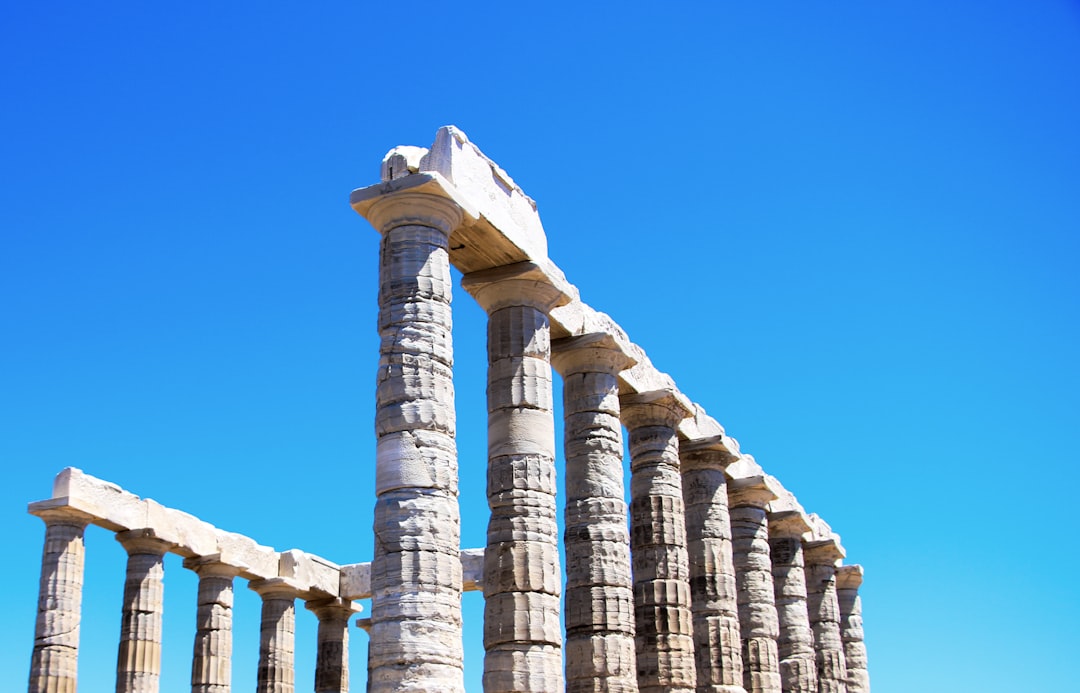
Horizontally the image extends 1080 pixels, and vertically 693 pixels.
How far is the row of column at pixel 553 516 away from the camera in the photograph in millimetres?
16688

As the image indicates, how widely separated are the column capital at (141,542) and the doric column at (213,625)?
1583mm

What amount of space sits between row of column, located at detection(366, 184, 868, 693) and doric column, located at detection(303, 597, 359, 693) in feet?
36.2

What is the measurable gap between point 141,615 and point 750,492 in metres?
14.0

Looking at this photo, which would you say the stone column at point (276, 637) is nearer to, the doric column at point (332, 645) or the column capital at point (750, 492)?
the doric column at point (332, 645)

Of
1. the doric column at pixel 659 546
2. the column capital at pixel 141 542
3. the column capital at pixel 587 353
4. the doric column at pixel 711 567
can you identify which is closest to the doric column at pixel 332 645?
the column capital at pixel 141 542

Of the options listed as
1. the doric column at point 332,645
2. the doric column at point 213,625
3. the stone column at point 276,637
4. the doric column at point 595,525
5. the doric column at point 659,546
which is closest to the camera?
the doric column at point 595,525

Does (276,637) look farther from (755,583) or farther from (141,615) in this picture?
(755,583)

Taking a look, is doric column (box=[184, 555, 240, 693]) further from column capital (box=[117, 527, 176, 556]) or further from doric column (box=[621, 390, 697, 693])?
doric column (box=[621, 390, 697, 693])

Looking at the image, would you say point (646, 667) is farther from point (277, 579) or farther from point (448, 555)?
point (277, 579)

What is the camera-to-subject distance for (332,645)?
3406 centimetres

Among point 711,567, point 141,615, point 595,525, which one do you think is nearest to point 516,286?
point 595,525

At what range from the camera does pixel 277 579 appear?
31828 mm

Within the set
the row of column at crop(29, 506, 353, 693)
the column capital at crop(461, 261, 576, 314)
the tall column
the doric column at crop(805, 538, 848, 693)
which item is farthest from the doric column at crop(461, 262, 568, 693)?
the doric column at crop(805, 538, 848, 693)

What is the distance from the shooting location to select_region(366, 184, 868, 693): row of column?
16.7 metres
